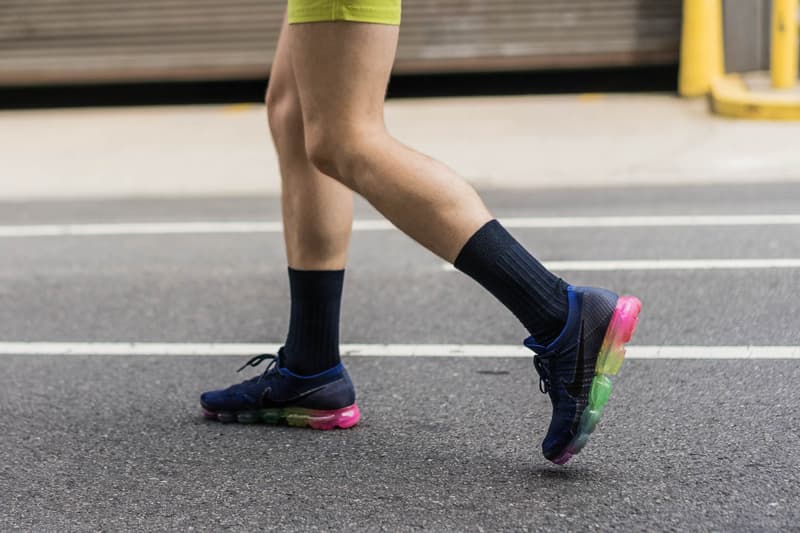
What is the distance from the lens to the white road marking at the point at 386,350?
3.76 m

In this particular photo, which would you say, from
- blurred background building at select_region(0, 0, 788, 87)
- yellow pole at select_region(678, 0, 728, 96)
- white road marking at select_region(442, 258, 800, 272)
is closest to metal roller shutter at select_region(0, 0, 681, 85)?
blurred background building at select_region(0, 0, 788, 87)

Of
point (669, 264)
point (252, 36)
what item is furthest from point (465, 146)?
point (669, 264)

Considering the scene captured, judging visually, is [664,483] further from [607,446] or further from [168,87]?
[168,87]

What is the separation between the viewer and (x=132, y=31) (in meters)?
10.7

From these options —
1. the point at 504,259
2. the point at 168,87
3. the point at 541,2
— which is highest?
the point at 504,259

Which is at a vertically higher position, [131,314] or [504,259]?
[504,259]

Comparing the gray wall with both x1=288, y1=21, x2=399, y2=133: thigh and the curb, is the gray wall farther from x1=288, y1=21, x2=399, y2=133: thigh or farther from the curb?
x1=288, y1=21, x2=399, y2=133: thigh

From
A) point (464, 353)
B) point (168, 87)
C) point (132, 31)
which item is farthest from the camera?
point (168, 87)

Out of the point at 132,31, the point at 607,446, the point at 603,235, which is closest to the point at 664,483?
the point at 607,446

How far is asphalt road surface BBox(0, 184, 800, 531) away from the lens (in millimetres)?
2689

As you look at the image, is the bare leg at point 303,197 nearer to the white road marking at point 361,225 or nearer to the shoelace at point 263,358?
the shoelace at point 263,358

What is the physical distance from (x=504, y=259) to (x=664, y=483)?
0.64m

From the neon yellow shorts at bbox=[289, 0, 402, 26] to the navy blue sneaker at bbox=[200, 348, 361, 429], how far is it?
3.26 feet

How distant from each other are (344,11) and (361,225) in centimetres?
345
